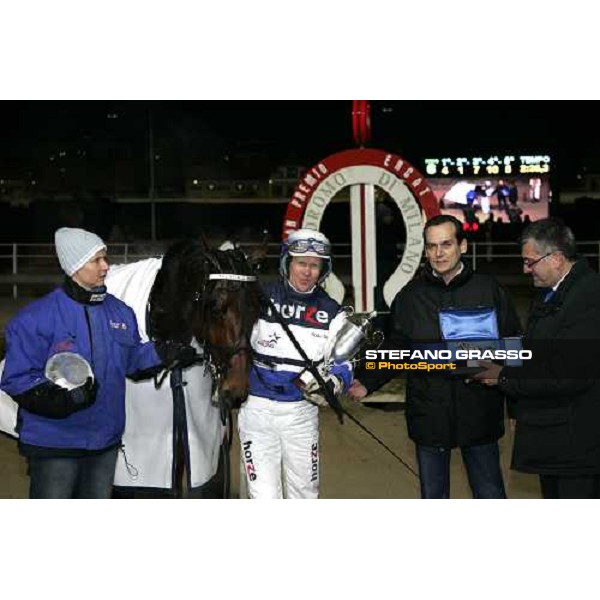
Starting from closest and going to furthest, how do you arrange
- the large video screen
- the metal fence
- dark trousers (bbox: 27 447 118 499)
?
dark trousers (bbox: 27 447 118 499) → the large video screen → the metal fence

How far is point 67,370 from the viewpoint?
9.71ft

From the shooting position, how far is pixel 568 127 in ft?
27.5

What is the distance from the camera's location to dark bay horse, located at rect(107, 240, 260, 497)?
325cm

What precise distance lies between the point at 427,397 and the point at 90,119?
466 centimetres

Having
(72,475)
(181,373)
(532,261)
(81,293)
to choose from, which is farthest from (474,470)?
(81,293)

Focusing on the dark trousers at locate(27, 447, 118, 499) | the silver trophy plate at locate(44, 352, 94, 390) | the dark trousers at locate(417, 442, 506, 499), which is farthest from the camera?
the dark trousers at locate(417, 442, 506, 499)

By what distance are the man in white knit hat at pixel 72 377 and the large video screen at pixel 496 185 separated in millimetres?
7120

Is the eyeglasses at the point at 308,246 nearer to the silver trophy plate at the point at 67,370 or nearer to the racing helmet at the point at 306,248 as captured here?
the racing helmet at the point at 306,248

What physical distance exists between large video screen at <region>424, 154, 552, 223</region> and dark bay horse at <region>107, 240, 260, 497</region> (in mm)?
6738

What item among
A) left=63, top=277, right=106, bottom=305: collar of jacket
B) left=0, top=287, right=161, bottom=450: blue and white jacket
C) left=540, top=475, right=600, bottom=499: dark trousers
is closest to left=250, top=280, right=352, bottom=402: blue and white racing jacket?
left=0, top=287, right=161, bottom=450: blue and white jacket

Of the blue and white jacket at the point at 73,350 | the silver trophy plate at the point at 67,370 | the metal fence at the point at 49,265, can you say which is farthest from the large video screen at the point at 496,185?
the silver trophy plate at the point at 67,370

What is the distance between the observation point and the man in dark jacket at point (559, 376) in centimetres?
313

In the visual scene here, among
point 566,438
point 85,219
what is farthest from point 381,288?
point 85,219

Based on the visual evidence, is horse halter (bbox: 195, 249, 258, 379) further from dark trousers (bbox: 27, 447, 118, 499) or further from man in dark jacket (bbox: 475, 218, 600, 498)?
man in dark jacket (bbox: 475, 218, 600, 498)
